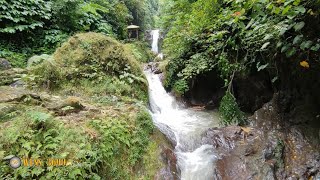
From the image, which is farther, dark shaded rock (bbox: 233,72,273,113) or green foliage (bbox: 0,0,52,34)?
green foliage (bbox: 0,0,52,34)

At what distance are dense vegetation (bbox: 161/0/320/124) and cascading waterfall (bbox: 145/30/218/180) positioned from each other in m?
0.66

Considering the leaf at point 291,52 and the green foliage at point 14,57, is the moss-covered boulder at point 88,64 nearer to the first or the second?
the green foliage at point 14,57

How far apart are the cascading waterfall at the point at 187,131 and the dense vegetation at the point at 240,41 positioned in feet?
2.17

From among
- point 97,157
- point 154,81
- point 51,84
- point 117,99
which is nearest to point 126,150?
point 97,157

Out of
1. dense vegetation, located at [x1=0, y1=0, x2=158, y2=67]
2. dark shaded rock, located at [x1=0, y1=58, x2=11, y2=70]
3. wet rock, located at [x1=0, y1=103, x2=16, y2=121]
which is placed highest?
dense vegetation, located at [x1=0, y1=0, x2=158, y2=67]

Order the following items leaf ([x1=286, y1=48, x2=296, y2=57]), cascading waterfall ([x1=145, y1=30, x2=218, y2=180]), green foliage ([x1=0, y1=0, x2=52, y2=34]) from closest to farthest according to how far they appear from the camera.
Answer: leaf ([x1=286, y1=48, x2=296, y2=57]) < cascading waterfall ([x1=145, y1=30, x2=218, y2=180]) < green foliage ([x1=0, y1=0, x2=52, y2=34])

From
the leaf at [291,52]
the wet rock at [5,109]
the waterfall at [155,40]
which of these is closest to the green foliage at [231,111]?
the leaf at [291,52]

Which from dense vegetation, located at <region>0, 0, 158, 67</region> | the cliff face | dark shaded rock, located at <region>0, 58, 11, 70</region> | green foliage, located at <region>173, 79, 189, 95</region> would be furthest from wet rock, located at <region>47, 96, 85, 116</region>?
green foliage, located at <region>173, 79, 189, 95</region>

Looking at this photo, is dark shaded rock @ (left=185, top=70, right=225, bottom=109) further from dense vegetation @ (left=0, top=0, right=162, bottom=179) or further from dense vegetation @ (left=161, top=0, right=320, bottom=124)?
dense vegetation @ (left=0, top=0, right=162, bottom=179)

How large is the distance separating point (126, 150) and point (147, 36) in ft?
56.0

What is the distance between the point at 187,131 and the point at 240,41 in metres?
2.69

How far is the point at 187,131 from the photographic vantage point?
6.20 metres

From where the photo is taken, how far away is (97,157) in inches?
128

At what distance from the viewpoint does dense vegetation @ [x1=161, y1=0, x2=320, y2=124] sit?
3.21 m
